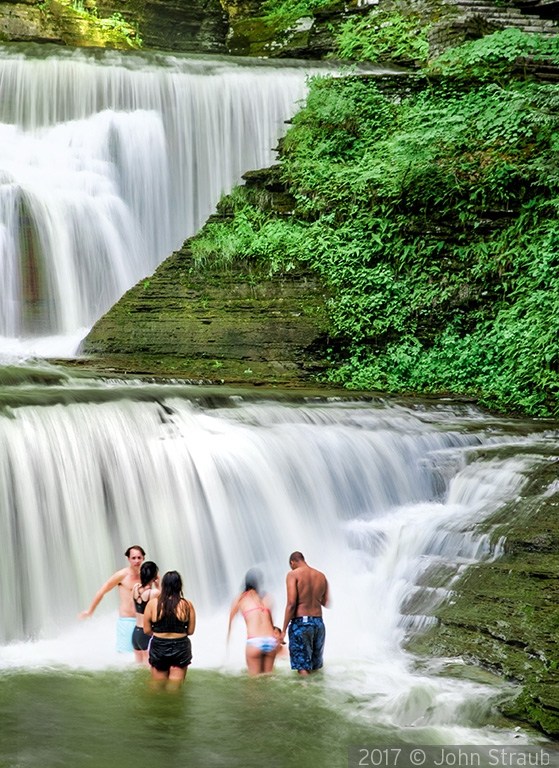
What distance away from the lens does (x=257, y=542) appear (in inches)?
326

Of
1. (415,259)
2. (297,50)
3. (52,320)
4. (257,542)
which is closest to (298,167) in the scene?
(415,259)

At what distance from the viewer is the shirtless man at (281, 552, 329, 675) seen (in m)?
6.39

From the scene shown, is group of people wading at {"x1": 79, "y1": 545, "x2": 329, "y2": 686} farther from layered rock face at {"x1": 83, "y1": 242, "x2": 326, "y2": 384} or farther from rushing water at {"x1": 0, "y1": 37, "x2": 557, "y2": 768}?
layered rock face at {"x1": 83, "y1": 242, "x2": 326, "y2": 384}

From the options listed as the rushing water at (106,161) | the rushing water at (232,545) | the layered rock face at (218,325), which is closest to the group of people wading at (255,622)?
the rushing water at (232,545)

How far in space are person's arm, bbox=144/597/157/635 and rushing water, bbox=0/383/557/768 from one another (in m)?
0.37

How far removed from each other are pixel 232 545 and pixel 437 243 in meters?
6.80

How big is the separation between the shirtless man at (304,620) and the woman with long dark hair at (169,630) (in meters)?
0.77

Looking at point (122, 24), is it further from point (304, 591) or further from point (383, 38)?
point (304, 591)

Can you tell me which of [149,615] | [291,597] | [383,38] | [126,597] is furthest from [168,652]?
[383,38]

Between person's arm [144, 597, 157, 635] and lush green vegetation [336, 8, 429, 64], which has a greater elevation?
lush green vegetation [336, 8, 429, 64]

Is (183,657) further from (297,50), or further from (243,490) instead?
(297,50)

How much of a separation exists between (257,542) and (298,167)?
25.0 ft

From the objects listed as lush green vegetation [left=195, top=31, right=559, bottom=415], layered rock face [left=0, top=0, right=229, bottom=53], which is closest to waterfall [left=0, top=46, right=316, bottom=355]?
lush green vegetation [left=195, top=31, right=559, bottom=415]

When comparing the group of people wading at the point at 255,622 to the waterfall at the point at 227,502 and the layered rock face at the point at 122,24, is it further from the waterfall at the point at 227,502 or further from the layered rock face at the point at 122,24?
the layered rock face at the point at 122,24
